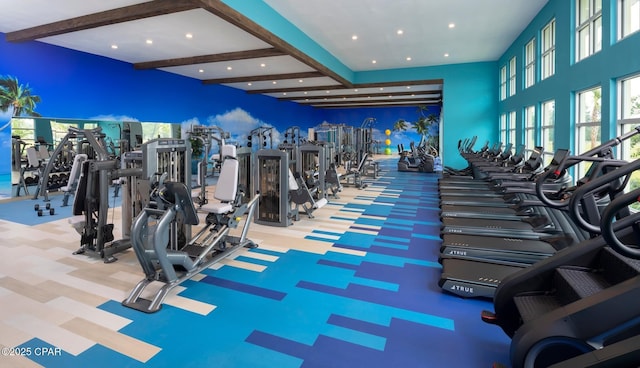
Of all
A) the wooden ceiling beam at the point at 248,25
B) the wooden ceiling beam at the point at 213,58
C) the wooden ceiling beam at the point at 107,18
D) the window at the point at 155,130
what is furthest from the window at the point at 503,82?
the window at the point at 155,130

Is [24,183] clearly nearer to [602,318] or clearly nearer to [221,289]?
[221,289]

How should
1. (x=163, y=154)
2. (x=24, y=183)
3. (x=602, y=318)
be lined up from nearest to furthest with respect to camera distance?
1. (x=602, y=318)
2. (x=163, y=154)
3. (x=24, y=183)

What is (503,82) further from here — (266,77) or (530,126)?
(266,77)

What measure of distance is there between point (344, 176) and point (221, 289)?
598cm

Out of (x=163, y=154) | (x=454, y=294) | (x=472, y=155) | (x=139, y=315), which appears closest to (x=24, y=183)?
(x=163, y=154)

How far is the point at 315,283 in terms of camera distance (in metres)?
2.91

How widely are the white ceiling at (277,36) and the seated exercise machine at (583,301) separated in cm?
438

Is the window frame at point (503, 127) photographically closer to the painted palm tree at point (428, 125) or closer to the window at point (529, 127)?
the window at point (529, 127)

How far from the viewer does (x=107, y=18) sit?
518 cm

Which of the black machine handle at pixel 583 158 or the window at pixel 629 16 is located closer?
the black machine handle at pixel 583 158

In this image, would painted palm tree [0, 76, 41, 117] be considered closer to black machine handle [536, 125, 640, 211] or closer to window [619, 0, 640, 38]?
black machine handle [536, 125, 640, 211]

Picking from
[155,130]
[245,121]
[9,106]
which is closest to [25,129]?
[9,106]

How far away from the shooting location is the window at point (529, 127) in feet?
23.5

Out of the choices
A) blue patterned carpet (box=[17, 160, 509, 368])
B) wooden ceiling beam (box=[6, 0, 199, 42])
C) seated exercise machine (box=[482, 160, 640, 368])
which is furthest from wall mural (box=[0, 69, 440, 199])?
seated exercise machine (box=[482, 160, 640, 368])
